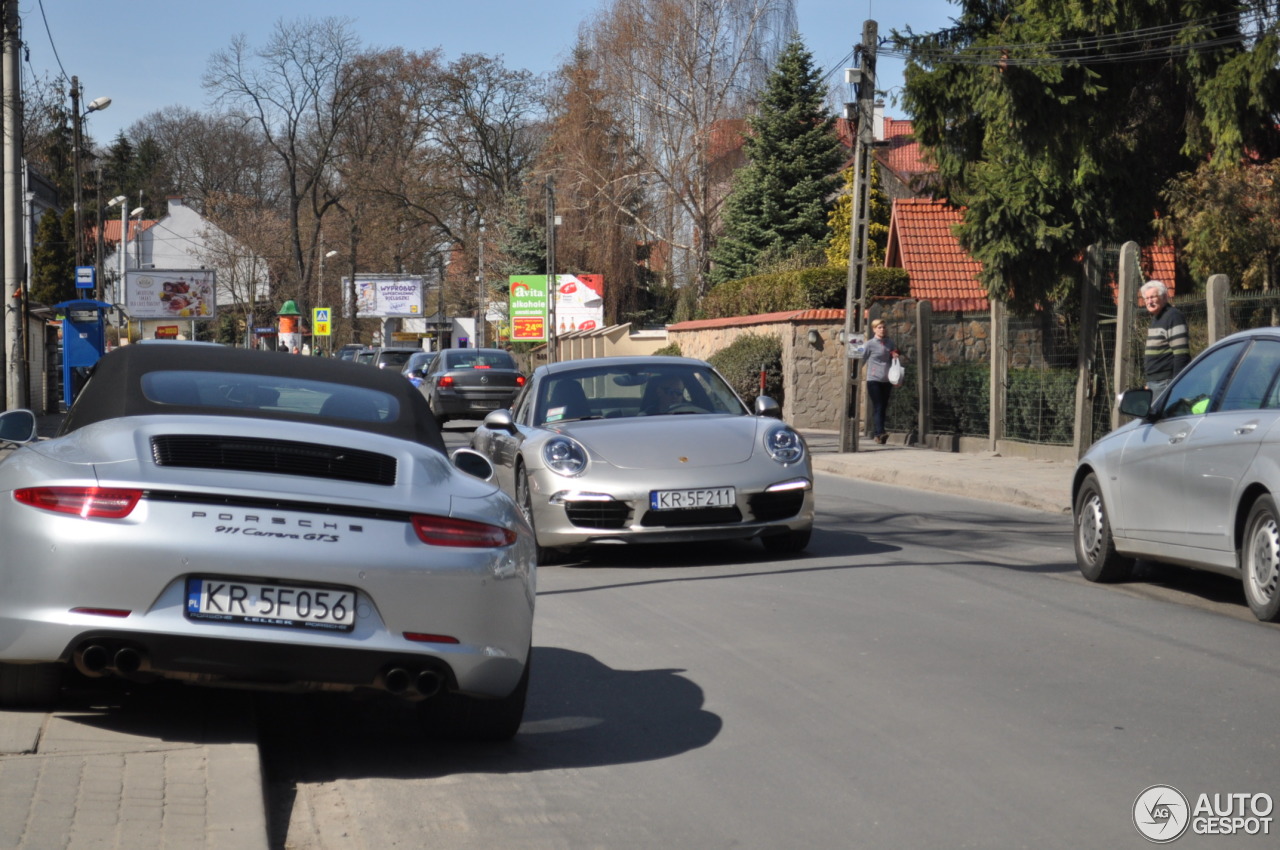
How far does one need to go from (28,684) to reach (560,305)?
54.4 m

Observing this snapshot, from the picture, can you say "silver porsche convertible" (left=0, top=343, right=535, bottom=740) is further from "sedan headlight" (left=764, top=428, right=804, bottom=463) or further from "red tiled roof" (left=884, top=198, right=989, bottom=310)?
"red tiled roof" (left=884, top=198, right=989, bottom=310)

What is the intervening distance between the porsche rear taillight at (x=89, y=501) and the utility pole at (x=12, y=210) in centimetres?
2052

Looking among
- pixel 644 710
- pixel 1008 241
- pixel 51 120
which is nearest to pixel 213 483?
pixel 644 710

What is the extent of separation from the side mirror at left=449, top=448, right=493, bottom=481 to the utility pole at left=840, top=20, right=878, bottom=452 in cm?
1575

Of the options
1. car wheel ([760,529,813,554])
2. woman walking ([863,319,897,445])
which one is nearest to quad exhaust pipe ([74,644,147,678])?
car wheel ([760,529,813,554])

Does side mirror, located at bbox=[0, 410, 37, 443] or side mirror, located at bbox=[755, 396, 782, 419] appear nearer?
side mirror, located at bbox=[0, 410, 37, 443]

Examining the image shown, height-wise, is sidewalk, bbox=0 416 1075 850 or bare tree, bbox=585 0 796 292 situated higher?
bare tree, bbox=585 0 796 292

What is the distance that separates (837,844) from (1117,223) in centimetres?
2081

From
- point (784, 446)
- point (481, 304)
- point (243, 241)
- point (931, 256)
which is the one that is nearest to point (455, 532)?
point (784, 446)

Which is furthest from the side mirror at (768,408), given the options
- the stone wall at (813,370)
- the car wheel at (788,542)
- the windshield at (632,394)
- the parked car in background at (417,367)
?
the parked car in background at (417,367)

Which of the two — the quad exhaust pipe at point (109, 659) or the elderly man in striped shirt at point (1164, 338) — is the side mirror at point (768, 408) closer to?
the elderly man in striped shirt at point (1164, 338)

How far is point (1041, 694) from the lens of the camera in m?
6.02

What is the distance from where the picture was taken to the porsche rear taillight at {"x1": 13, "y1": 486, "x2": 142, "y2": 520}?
4.64 metres

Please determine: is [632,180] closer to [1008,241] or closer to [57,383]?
[57,383]
